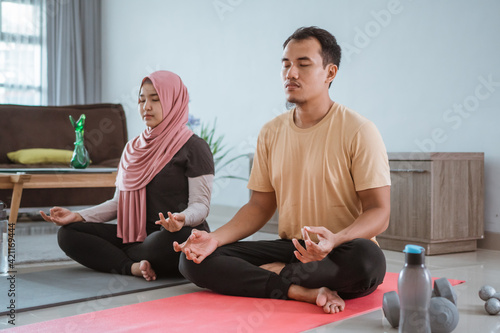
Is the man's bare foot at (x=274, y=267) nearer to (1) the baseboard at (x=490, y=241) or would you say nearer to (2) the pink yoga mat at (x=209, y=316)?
(2) the pink yoga mat at (x=209, y=316)

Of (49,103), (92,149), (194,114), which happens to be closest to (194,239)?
(92,149)

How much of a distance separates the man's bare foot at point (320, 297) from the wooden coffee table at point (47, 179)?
6.18 feet

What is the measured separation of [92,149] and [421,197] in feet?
8.57

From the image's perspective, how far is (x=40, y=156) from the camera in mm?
4324

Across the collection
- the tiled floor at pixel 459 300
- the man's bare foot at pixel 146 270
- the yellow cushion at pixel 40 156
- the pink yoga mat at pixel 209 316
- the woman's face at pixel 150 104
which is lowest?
the tiled floor at pixel 459 300

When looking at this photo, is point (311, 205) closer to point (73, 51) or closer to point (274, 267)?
point (274, 267)

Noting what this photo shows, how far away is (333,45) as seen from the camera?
2.01 meters

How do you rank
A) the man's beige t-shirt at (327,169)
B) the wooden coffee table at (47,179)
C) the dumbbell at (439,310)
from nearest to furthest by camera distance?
the dumbbell at (439,310), the man's beige t-shirt at (327,169), the wooden coffee table at (47,179)

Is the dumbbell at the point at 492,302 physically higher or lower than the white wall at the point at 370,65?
lower

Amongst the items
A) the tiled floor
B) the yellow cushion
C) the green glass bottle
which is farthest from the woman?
the yellow cushion

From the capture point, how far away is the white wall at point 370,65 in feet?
10.6

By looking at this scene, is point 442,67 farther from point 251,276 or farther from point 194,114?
point 194,114

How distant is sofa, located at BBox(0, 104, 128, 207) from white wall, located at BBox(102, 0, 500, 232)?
2.98 feet

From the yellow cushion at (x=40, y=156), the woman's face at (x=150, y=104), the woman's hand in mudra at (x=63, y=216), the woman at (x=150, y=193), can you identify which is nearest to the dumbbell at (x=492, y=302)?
the woman at (x=150, y=193)
